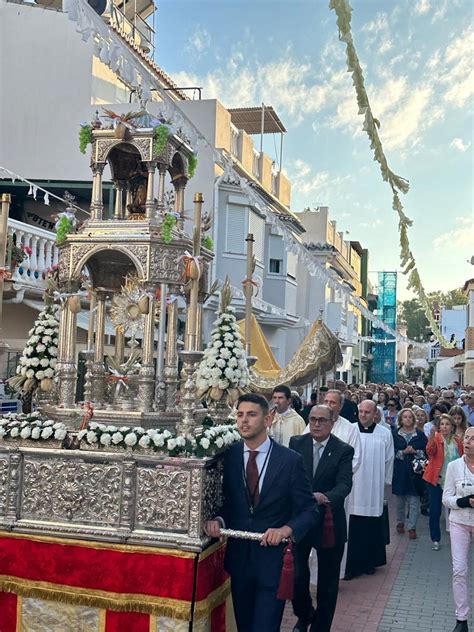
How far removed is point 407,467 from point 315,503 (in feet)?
20.1

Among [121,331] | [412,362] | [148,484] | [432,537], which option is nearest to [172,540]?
[148,484]

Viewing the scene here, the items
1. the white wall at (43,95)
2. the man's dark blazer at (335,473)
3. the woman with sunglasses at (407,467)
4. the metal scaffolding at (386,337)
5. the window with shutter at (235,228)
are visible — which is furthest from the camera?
the metal scaffolding at (386,337)

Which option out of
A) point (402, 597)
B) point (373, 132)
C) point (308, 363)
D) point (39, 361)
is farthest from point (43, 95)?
point (373, 132)

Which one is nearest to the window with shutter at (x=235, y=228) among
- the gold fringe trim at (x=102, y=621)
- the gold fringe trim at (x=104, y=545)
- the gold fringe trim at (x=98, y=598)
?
the gold fringe trim at (x=104, y=545)

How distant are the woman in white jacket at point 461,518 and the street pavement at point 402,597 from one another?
0.42 m

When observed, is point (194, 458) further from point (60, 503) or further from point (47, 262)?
point (47, 262)

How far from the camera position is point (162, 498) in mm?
5289

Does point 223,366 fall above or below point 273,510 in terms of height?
above

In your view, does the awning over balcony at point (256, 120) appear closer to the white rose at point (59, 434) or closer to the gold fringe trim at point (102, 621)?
the white rose at point (59, 434)

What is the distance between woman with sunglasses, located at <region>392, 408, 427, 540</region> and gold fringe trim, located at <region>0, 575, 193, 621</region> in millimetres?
5953

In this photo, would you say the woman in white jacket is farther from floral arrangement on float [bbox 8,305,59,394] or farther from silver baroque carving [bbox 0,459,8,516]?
floral arrangement on float [bbox 8,305,59,394]

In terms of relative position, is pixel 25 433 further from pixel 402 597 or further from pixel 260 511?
pixel 402 597

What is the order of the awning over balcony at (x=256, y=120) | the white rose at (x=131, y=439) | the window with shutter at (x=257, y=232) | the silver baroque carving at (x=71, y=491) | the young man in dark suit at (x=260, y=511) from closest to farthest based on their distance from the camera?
the young man in dark suit at (x=260, y=511) < the silver baroque carving at (x=71, y=491) < the white rose at (x=131, y=439) < the window with shutter at (x=257, y=232) < the awning over balcony at (x=256, y=120)

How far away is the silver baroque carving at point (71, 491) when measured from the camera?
5.41 metres
